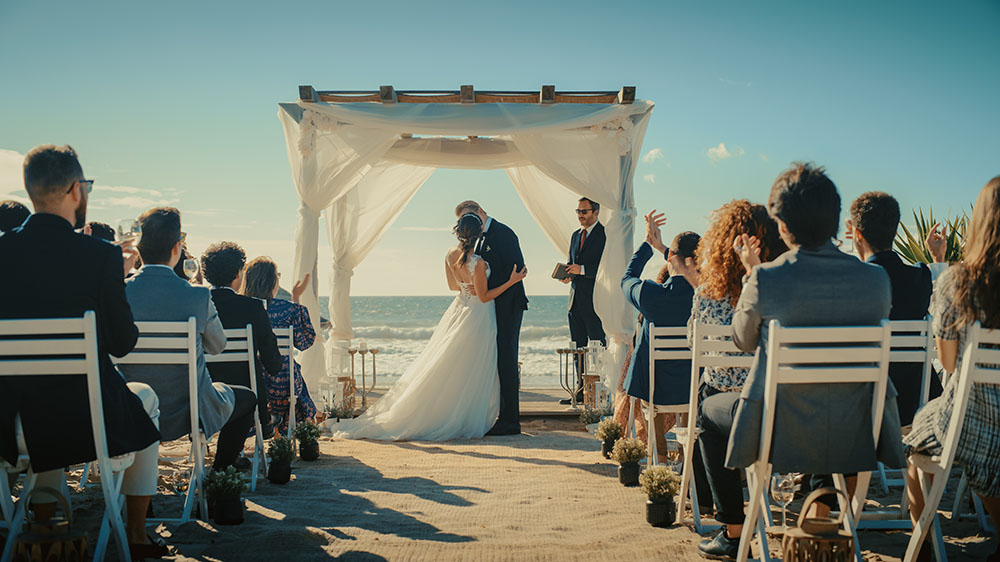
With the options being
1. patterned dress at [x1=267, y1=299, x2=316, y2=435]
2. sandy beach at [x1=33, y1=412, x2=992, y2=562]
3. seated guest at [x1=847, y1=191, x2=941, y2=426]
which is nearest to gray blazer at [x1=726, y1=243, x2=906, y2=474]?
sandy beach at [x1=33, y1=412, x2=992, y2=562]

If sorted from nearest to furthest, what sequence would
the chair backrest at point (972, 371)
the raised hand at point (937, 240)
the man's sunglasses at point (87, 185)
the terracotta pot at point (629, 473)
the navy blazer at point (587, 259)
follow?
1. the chair backrest at point (972, 371)
2. the man's sunglasses at point (87, 185)
3. the raised hand at point (937, 240)
4. the terracotta pot at point (629, 473)
5. the navy blazer at point (587, 259)

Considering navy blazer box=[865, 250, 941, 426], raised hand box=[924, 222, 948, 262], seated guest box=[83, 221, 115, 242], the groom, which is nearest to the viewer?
navy blazer box=[865, 250, 941, 426]

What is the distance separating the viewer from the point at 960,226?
314 inches

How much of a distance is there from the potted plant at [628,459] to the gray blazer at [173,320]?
2.13 metres

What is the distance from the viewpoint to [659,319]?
13.4 feet

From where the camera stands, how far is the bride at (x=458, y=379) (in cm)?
592

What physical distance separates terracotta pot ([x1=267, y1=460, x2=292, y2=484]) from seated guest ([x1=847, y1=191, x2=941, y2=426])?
3149 millimetres

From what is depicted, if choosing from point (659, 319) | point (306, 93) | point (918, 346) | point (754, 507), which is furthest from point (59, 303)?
point (306, 93)

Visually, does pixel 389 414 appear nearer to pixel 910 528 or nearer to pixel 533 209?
pixel 533 209

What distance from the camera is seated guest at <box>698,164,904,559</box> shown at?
2.21 metres

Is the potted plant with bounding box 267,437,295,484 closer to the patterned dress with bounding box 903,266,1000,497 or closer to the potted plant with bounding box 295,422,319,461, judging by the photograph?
the potted plant with bounding box 295,422,319,461

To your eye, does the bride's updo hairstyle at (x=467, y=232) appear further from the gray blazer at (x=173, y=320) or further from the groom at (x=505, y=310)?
the gray blazer at (x=173, y=320)

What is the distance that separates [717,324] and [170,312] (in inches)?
90.9

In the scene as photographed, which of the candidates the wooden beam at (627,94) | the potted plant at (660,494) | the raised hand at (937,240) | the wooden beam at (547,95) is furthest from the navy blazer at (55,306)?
the wooden beam at (627,94)
